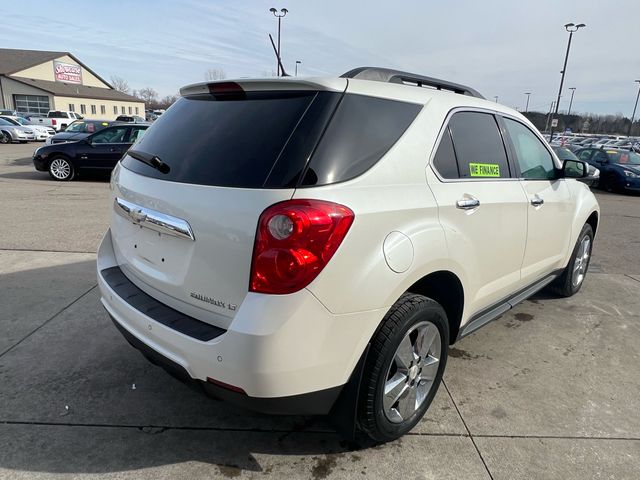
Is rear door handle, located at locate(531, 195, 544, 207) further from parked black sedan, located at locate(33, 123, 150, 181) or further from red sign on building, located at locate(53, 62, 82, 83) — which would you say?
red sign on building, located at locate(53, 62, 82, 83)

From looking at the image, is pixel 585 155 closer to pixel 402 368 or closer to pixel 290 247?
pixel 402 368

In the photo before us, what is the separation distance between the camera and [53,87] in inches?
2160

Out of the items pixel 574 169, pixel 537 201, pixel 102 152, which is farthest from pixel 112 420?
pixel 102 152

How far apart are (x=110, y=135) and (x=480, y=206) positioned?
12088 mm

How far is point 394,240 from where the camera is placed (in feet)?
6.95

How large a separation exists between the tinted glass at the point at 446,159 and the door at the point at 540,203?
93cm

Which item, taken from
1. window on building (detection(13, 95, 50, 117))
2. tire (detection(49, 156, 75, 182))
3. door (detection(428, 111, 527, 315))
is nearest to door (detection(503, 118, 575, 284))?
door (detection(428, 111, 527, 315))

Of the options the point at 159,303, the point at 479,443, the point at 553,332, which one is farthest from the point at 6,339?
the point at 553,332

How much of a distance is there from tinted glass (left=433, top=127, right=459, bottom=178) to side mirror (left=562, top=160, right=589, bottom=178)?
5.79 ft

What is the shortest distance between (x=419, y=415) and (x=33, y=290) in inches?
148

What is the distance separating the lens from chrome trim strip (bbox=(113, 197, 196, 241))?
6.89 ft

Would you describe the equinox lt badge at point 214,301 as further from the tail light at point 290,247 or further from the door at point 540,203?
the door at point 540,203

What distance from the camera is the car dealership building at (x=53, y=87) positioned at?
173ft

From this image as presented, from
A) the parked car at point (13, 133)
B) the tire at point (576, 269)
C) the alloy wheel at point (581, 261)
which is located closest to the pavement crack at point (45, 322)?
the tire at point (576, 269)
